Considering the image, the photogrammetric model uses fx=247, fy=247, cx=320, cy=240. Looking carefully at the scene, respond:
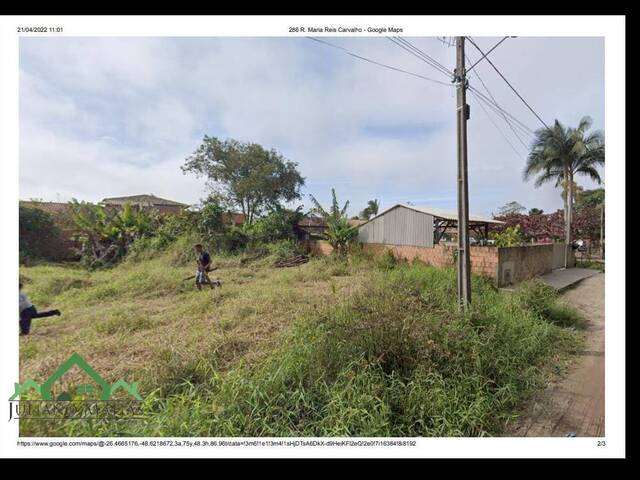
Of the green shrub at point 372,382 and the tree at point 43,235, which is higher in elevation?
the tree at point 43,235

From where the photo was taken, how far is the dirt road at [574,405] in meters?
1.84

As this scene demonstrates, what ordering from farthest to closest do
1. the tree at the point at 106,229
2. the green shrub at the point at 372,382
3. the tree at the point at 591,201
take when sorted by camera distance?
the tree at the point at 591,201
the tree at the point at 106,229
the green shrub at the point at 372,382

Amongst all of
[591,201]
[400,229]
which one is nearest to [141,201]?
[400,229]

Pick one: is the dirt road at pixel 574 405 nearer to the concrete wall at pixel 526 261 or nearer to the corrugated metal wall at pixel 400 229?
the concrete wall at pixel 526 261

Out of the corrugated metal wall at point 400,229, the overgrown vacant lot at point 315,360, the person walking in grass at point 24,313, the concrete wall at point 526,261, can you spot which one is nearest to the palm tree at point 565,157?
the concrete wall at point 526,261

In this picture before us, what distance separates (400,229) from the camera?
29.0 ft

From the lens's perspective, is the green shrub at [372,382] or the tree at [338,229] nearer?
the green shrub at [372,382]

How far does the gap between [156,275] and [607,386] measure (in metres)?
6.79

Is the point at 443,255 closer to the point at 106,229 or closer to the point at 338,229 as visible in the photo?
the point at 338,229

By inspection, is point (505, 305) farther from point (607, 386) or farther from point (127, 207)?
point (127, 207)

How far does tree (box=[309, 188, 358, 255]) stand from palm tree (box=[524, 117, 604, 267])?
25.6 feet

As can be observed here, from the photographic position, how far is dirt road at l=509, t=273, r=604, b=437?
6.02ft

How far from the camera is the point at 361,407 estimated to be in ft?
5.65

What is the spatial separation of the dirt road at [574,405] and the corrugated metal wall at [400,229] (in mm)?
5202
